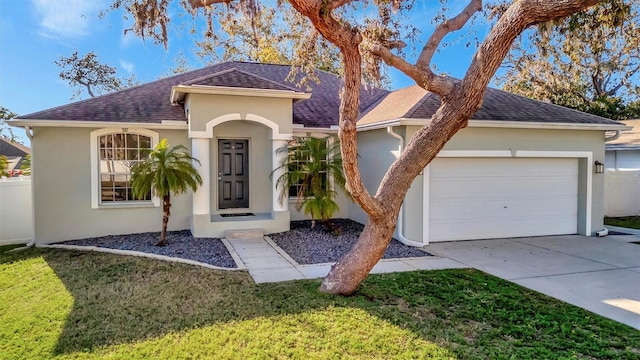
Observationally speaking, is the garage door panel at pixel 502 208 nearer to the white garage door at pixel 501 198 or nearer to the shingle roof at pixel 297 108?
the white garage door at pixel 501 198

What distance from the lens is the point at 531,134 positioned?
1096cm

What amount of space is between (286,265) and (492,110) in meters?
7.09

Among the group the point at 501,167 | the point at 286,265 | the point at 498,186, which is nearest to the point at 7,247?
the point at 286,265

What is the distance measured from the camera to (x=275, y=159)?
36.4 ft

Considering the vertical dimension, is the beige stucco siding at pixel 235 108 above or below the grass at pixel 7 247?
above

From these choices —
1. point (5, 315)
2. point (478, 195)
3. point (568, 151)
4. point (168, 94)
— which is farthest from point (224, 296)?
point (568, 151)

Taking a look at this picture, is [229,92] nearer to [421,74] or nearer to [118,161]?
[118,161]

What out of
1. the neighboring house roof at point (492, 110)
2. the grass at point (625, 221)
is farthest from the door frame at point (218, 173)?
the grass at point (625, 221)

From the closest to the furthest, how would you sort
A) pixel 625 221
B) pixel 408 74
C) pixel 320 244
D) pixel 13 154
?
pixel 408 74 → pixel 320 244 → pixel 625 221 → pixel 13 154

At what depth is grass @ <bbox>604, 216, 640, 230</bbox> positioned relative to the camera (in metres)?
13.5

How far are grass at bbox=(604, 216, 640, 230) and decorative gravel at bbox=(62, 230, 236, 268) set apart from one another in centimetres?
1291

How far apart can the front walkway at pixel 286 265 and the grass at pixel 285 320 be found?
0.40 m

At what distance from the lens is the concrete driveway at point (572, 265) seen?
20.6 ft

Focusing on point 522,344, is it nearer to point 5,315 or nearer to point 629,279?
point 629,279
